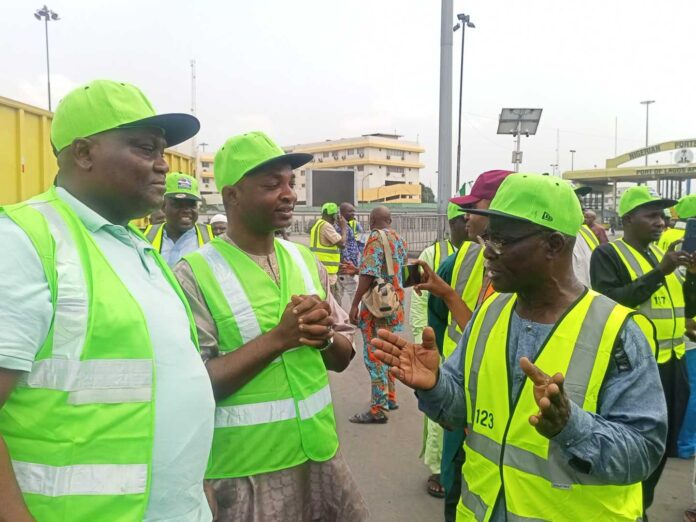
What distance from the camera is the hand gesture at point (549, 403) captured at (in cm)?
149

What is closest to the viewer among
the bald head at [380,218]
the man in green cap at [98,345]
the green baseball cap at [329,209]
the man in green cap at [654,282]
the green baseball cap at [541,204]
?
the man in green cap at [98,345]

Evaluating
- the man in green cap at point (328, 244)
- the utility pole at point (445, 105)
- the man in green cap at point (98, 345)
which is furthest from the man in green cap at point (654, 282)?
the utility pole at point (445, 105)

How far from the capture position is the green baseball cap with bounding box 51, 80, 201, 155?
1.55 metres

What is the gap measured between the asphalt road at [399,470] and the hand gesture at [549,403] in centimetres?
256

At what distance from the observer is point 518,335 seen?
1946 mm

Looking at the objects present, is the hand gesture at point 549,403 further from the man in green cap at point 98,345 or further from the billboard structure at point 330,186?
the billboard structure at point 330,186

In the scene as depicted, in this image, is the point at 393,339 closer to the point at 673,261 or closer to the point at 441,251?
the point at 673,261

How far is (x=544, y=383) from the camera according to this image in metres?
1.54

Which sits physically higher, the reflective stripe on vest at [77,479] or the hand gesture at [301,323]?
the hand gesture at [301,323]

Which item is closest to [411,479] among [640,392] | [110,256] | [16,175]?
[640,392]

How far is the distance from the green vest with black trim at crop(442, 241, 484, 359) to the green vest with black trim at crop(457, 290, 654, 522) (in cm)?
145

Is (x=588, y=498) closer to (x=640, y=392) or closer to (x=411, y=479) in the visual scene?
(x=640, y=392)

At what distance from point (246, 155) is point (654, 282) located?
2863 mm

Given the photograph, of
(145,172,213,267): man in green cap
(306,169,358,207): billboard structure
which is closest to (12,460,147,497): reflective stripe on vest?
(145,172,213,267): man in green cap
